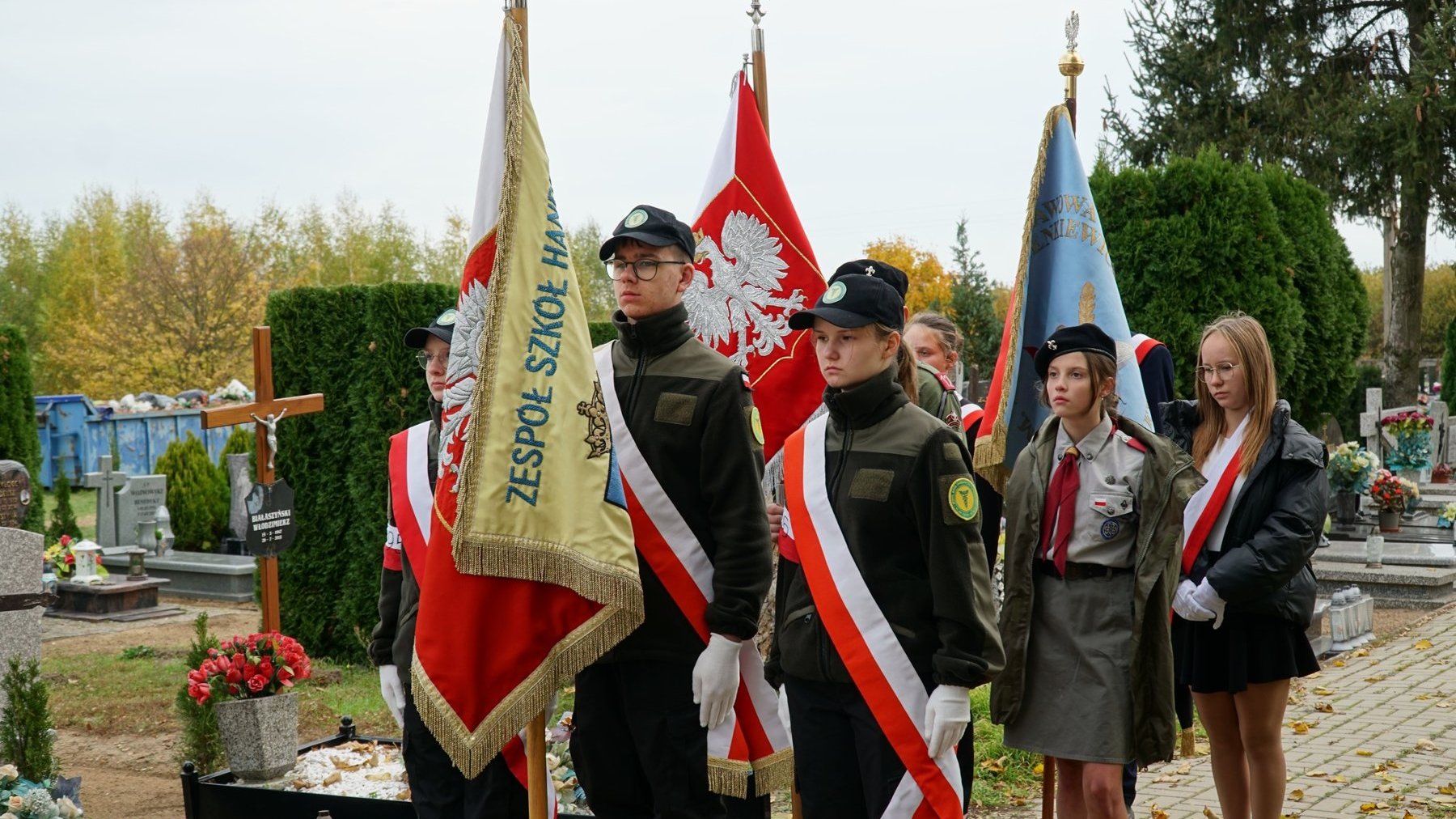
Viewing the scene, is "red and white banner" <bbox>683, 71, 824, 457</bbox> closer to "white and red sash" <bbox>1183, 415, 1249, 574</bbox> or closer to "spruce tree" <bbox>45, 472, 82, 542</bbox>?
"white and red sash" <bbox>1183, 415, 1249, 574</bbox>

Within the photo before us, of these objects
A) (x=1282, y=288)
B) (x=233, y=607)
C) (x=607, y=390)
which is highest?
(x=1282, y=288)

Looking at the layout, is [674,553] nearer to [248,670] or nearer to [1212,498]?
[1212,498]

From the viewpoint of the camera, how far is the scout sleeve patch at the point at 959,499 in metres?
3.23

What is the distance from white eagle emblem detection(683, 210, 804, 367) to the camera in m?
5.01

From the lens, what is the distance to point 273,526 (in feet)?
27.3

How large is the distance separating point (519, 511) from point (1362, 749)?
5.28m

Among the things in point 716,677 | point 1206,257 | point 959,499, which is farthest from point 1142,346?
point 1206,257

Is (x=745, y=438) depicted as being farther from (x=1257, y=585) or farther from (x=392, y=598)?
(x=1257, y=585)

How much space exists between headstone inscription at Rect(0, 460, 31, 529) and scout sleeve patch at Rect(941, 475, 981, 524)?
5.89 m

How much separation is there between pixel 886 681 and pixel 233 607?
12.2m

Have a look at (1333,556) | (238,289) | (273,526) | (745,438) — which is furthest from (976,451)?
(238,289)

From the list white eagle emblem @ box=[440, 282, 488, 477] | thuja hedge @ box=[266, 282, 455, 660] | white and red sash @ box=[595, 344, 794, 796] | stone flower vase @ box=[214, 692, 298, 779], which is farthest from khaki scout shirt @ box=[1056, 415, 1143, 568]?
thuja hedge @ box=[266, 282, 455, 660]

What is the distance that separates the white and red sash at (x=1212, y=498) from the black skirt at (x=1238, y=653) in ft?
0.75

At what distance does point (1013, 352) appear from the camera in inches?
191
